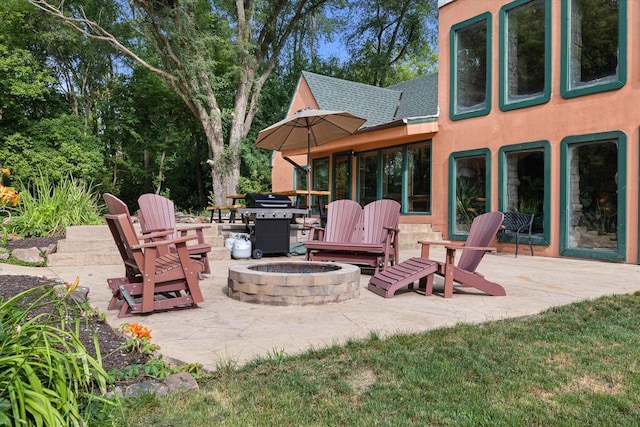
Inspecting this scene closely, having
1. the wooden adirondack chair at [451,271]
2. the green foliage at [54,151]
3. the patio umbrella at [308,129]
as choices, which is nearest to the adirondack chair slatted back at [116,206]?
the wooden adirondack chair at [451,271]

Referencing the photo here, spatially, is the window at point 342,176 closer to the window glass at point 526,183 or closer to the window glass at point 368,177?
the window glass at point 368,177

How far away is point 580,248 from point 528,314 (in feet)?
16.5

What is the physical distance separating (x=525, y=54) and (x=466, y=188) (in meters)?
2.88

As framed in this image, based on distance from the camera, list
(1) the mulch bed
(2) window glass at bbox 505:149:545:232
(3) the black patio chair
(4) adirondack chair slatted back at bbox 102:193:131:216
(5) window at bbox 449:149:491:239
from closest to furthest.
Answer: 1. (1) the mulch bed
2. (4) adirondack chair slatted back at bbox 102:193:131:216
3. (3) the black patio chair
4. (2) window glass at bbox 505:149:545:232
5. (5) window at bbox 449:149:491:239

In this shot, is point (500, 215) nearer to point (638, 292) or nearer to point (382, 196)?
point (638, 292)

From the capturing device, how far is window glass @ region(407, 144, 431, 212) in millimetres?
10719

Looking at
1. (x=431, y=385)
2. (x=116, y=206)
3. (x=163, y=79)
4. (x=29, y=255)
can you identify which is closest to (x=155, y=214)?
(x=116, y=206)

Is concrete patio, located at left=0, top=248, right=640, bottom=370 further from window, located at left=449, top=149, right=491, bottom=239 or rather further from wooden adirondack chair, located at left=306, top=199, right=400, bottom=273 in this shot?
window, located at left=449, top=149, right=491, bottom=239

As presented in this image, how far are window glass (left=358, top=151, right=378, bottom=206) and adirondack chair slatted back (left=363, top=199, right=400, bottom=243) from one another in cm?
613

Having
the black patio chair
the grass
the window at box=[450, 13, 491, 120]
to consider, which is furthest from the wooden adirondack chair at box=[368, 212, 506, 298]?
the window at box=[450, 13, 491, 120]

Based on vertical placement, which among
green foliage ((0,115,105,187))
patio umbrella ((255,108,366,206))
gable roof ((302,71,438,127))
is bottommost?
patio umbrella ((255,108,366,206))

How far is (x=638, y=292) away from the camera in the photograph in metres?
4.42

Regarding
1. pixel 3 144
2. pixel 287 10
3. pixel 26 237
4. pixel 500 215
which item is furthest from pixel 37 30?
pixel 500 215

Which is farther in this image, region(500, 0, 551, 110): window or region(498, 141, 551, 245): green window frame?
region(500, 0, 551, 110): window
